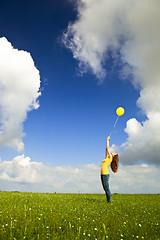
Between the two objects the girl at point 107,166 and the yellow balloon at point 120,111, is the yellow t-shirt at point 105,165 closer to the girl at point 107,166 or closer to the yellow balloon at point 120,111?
the girl at point 107,166

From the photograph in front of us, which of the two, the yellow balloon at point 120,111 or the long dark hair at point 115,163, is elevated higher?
the yellow balloon at point 120,111

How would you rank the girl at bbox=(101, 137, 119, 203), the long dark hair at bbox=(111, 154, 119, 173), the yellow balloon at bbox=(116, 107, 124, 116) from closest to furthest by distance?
the girl at bbox=(101, 137, 119, 203), the long dark hair at bbox=(111, 154, 119, 173), the yellow balloon at bbox=(116, 107, 124, 116)

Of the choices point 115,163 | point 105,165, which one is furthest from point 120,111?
point 105,165

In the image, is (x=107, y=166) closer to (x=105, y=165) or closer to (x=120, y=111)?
(x=105, y=165)

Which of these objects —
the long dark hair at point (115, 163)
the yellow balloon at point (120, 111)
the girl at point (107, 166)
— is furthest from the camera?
the yellow balloon at point (120, 111)

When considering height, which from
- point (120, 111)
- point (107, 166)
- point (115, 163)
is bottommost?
point (107, 166)

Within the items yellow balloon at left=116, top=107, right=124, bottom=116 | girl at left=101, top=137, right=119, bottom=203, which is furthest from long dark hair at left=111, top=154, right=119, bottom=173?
yellow balloon at left=116, top=107, right=124, bottom=116

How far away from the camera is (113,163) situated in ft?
47.3

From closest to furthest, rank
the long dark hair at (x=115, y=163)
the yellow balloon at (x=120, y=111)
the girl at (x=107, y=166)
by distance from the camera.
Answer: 1. the girl at (x=107, y=166)
2. the long dark hair at (x=115, y=163)
3. the yellow balloon at (x=120, y=111)

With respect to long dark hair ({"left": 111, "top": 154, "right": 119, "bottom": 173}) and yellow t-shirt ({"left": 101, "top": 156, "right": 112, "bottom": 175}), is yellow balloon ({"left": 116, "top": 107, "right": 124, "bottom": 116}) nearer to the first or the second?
long dark hair ({"left": 111, "top": 154, "right": 119, "bottom": 173})

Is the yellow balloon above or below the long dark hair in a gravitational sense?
above

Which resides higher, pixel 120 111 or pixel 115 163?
pixel 120 111

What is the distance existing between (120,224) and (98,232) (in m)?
1.65

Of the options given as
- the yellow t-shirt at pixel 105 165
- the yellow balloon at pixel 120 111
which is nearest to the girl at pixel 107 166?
the yellow t-shirt at pixel 105 165
